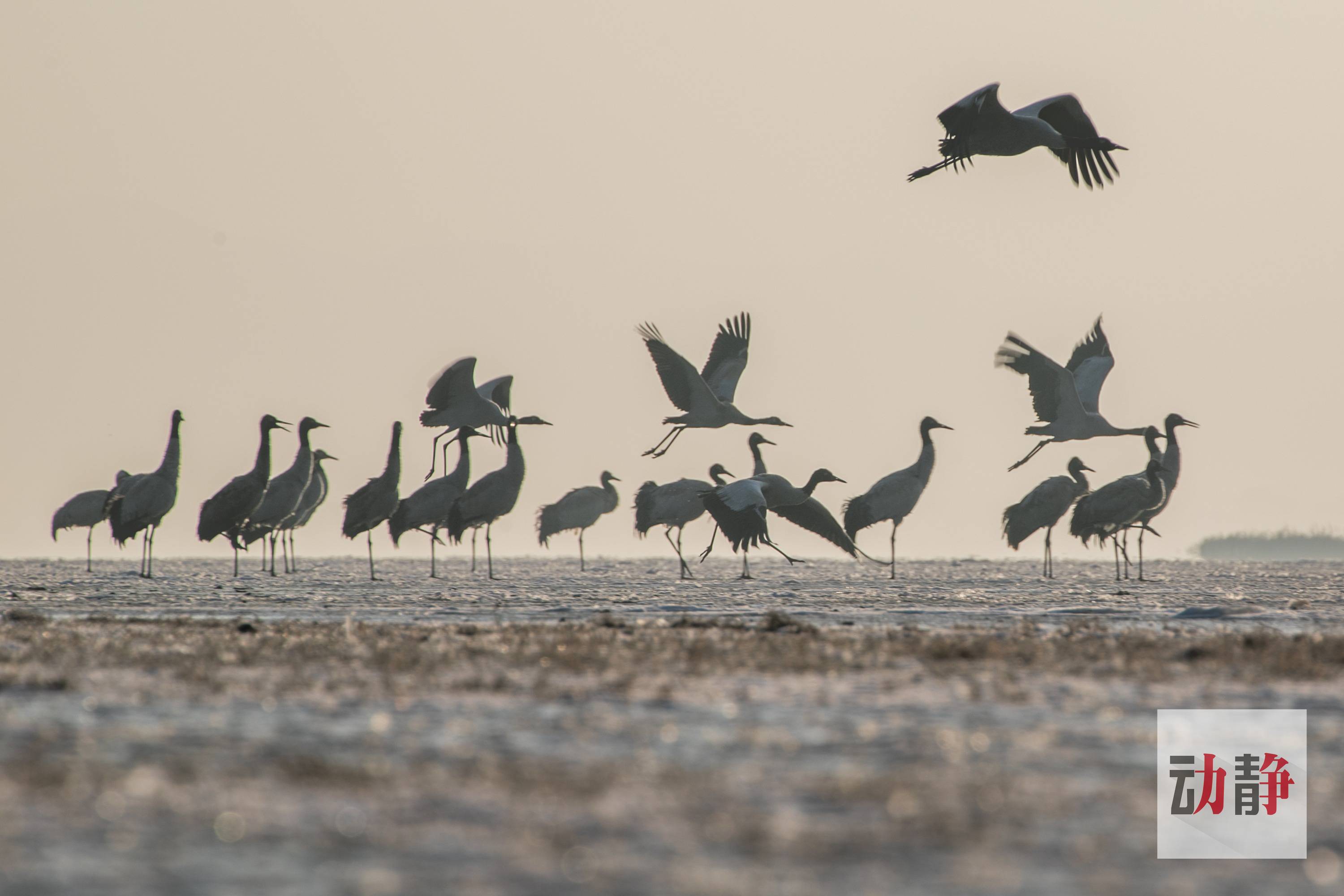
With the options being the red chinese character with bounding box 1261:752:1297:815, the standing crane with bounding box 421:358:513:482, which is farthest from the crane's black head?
the red chinese character with bounding box 1261:752:1297:815

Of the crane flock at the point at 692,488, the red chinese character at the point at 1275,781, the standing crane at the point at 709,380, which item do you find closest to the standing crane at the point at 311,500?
the crane flock at the point at 692,488

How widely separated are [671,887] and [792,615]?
46.8 feet

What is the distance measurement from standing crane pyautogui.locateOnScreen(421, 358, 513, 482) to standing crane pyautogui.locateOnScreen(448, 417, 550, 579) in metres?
0.85

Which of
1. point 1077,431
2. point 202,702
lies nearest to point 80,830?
point 202,702

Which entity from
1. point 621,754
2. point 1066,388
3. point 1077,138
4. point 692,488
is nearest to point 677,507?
point 692,488

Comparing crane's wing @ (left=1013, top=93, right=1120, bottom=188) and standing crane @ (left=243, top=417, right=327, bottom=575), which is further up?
crane's wing @ (left=1013, top=93, right=1120, bottom=188)

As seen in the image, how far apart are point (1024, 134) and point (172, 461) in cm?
1801

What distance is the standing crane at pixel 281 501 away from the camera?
33.5m

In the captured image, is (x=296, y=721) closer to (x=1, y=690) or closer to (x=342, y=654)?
(x=1, y=690)

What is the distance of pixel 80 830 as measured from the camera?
6.16 metres

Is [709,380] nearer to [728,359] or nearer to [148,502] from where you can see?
[728,359]

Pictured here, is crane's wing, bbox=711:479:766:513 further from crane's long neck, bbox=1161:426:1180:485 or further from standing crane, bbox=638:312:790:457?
crane's long neck, bbox=1161:426:1180:485

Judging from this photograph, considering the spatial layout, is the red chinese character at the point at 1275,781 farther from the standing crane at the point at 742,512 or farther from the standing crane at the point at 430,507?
the standing crane at the point at 430,507

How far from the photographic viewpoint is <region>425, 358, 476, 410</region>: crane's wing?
3108 cm
